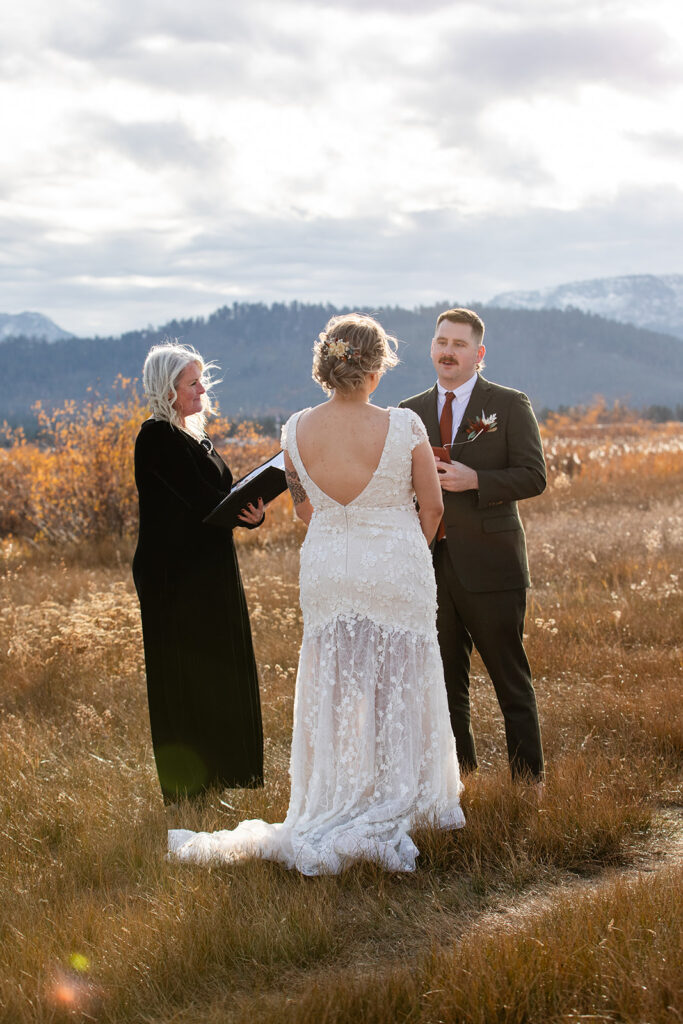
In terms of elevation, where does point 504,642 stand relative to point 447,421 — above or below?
below

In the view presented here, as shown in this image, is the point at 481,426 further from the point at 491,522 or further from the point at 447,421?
the point at 491,522

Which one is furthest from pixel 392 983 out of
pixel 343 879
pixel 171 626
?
pixel 171 626

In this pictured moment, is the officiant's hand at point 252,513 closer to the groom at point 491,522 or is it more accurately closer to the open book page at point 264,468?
the open book page at point 264,468

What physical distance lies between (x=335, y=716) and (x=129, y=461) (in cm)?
1059

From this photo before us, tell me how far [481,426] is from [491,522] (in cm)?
50

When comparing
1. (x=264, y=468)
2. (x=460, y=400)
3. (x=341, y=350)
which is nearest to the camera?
(x=341, y=350)

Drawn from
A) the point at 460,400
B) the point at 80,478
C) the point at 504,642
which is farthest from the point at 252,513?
the point at 80,478

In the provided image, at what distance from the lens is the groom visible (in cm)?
452

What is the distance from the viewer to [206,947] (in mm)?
3168

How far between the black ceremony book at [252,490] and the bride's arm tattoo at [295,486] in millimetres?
185

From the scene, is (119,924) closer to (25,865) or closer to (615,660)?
(25,865)

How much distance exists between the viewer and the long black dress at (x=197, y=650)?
470 centimetres

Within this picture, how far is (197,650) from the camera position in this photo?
482 centimetres

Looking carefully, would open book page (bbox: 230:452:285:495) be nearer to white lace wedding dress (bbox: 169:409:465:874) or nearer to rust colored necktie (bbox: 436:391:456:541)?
white lace wedding dress (bbox: 169:409:465:874)
